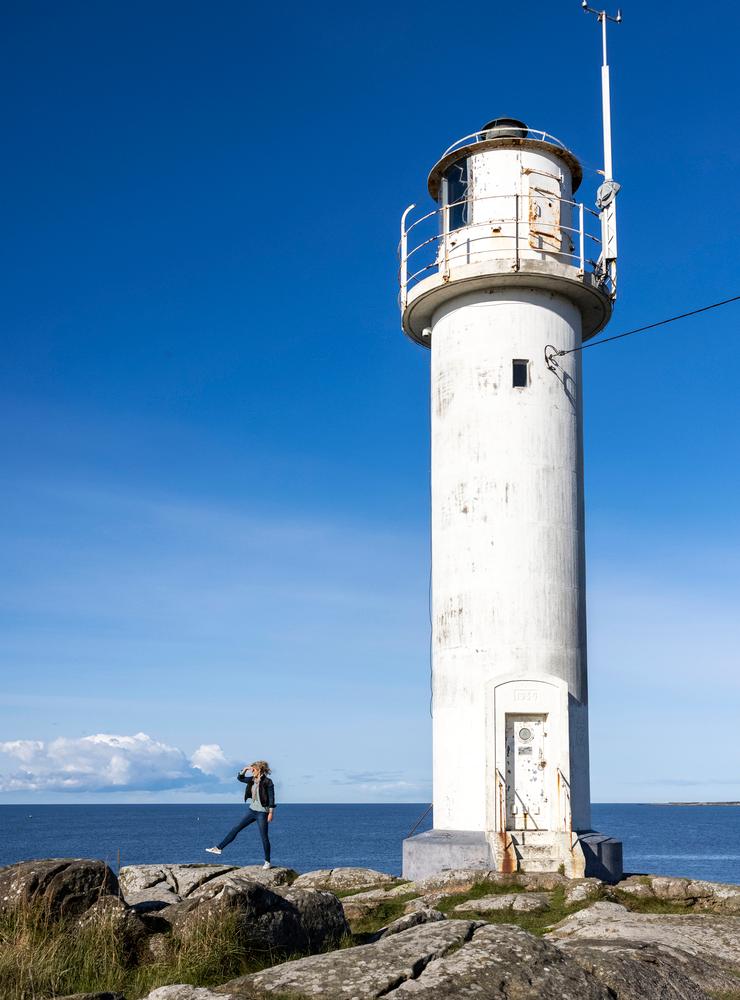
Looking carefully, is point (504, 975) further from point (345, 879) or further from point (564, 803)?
point (564, 803)

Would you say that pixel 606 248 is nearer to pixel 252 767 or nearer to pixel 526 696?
pixel 526 696

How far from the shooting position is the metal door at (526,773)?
1772cm

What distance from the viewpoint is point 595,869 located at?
57.2 feet

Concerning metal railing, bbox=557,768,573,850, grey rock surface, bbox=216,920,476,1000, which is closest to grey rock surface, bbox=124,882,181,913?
grey rock surface, bbox=216,920,476,1000

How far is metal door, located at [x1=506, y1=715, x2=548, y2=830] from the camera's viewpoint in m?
17.7

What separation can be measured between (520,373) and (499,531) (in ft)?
10.0

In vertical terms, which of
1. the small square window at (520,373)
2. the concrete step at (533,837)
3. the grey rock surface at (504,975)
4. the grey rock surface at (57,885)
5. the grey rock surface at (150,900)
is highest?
the small square window at (520,373)

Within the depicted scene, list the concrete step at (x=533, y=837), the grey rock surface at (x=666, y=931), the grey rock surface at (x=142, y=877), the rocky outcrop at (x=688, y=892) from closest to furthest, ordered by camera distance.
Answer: the grey rock surface at (x=666, y=931), the grey rock surface at (x=142, y=877), the rocky outcrop at (x=688, y=892), the concrete step at (x=533, y=837)

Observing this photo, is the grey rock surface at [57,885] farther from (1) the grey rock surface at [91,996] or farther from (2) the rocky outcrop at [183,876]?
(2) the rocky outcrop at [183,876]

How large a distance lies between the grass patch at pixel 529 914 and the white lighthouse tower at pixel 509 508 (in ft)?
7.35

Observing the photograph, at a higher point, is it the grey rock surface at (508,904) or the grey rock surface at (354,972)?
the grey rock surface at (354,972)

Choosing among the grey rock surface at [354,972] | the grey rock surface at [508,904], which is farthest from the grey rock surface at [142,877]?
the grey rock surface at [354,972]

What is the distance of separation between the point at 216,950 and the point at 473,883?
866 cm

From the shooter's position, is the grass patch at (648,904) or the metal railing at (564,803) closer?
the grass patch at (648,904)
